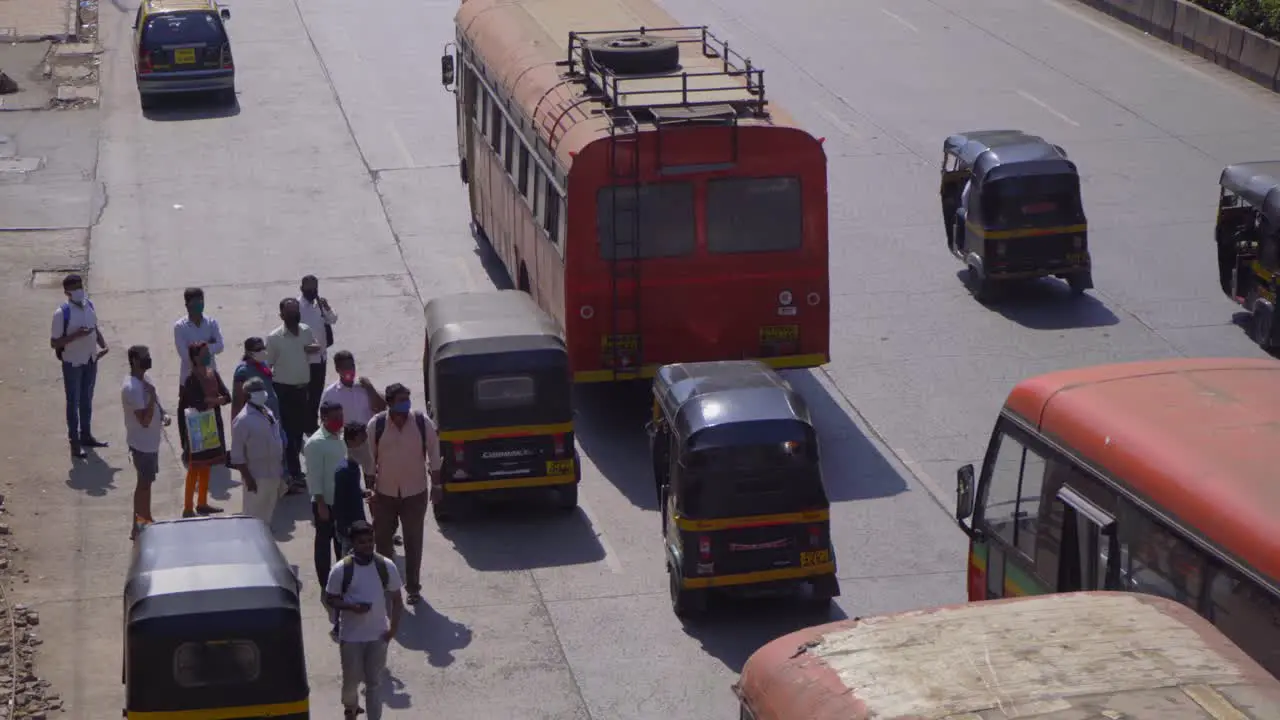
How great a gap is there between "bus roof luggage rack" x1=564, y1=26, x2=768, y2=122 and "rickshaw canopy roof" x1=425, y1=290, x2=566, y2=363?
2.18m

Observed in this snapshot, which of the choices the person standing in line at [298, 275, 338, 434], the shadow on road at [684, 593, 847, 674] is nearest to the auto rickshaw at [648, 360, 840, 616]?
the shadow on road at [684, 593, 847, 674]

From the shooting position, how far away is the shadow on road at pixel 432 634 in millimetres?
13977

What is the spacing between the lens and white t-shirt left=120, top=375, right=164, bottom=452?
50.6 ft

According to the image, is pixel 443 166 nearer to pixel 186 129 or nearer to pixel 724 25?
pixel 186 129

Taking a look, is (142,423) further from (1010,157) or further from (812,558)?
(1010,157)

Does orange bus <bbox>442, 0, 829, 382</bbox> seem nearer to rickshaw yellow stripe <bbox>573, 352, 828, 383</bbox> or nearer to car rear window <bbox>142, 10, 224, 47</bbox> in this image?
rickshaw yellow stripe <bbox>573, 352, 828, 383</bbox>

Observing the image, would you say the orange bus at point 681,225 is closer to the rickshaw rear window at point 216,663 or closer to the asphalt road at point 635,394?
the asphalt road at point 635,394

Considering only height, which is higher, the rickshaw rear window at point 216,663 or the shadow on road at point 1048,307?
the rickshaw rear window at point 216,663

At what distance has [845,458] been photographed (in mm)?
17766

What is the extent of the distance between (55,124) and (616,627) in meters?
20.5

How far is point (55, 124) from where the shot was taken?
3156cm

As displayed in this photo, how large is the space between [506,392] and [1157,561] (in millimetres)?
7238

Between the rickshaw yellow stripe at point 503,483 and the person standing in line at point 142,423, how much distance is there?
2.44m

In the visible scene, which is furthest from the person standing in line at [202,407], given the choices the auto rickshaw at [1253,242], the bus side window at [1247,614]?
the auto rickshaw at [1253,242]
